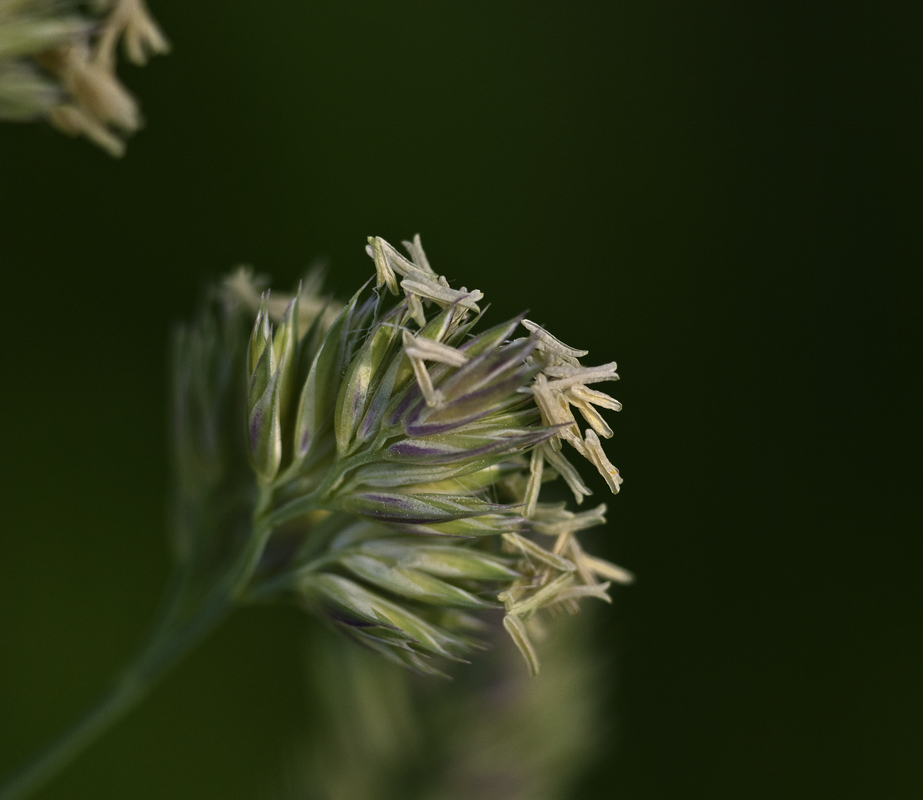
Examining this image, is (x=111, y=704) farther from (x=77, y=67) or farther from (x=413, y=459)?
(x=77, y=67)

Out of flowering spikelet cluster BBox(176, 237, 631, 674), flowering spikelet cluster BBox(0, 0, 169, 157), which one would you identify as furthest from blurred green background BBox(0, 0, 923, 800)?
flowering spikelet cluster BBox(176, 237, 631, 674)

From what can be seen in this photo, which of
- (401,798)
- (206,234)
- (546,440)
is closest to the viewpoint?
(546,440)

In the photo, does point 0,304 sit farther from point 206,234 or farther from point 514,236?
point 514,236

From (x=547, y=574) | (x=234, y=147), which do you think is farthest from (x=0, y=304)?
(x=547, y=574)

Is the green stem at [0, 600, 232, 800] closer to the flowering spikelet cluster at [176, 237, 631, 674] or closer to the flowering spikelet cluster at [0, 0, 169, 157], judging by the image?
the flowering spikelet cluster at [176, 237, 631, 674]

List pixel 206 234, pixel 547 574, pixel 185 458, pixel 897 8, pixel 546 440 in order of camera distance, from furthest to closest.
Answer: pixel 897 8
pixel 206 234
pixel 185 458
pixel 547 574
pixel 546 440

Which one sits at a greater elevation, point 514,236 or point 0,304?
point 0,304
